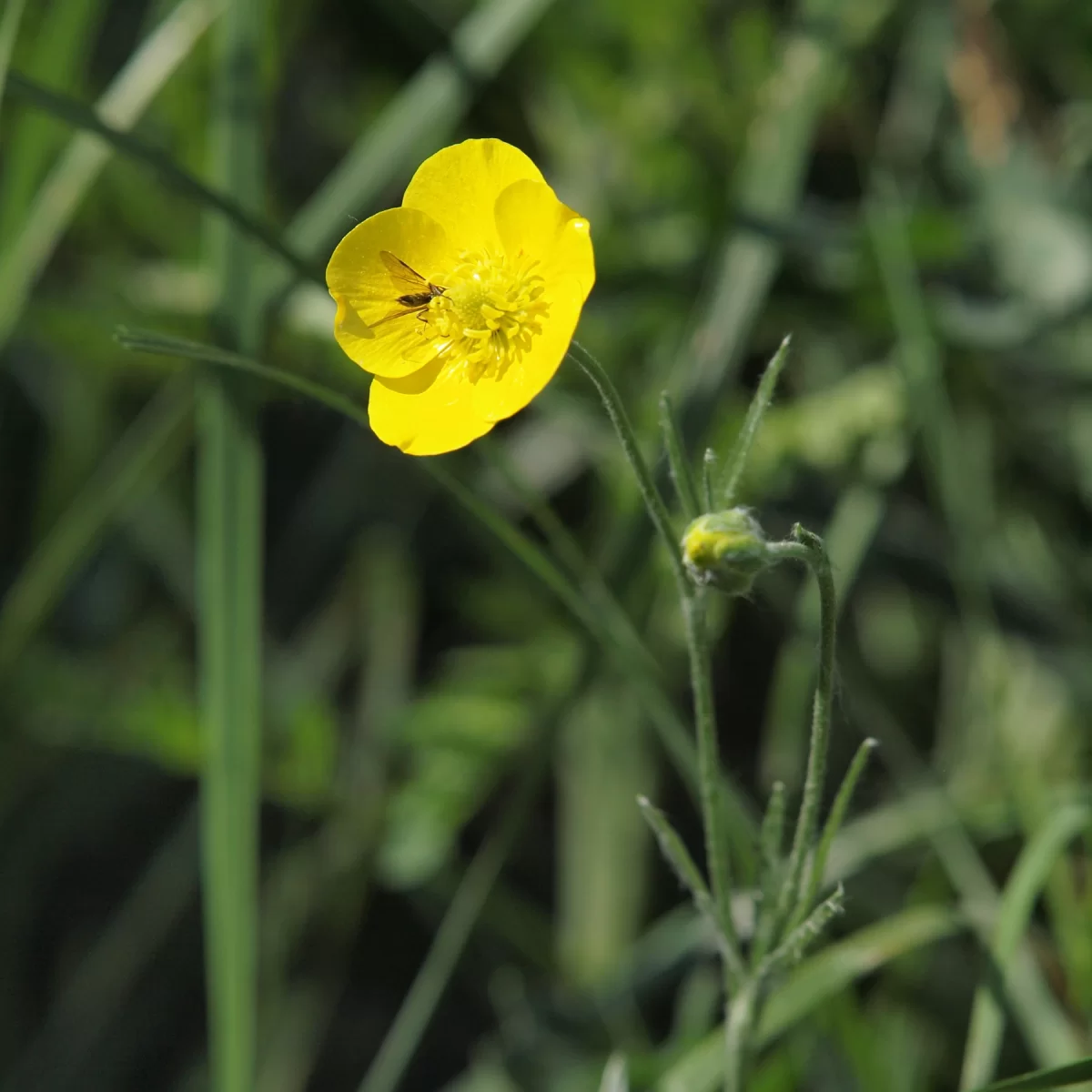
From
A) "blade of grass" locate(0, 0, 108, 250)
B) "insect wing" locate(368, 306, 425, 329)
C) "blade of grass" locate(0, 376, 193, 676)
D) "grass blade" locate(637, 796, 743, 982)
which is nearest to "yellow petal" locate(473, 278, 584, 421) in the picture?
"insect wing" locate(368, 306, 425, 329)

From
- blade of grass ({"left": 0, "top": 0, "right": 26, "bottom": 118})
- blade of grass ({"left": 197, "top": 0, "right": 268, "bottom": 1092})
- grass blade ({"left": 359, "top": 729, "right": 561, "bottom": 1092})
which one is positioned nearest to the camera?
blade of grass ({"left": 0, "top": 0, "right": 26, "bottom": 118})

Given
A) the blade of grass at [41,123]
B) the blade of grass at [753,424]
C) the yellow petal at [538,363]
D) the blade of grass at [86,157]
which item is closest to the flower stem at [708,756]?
the blade of grass at [753,424]

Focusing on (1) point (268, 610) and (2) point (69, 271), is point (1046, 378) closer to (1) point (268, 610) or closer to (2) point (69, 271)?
A: (1) point (268, 610)

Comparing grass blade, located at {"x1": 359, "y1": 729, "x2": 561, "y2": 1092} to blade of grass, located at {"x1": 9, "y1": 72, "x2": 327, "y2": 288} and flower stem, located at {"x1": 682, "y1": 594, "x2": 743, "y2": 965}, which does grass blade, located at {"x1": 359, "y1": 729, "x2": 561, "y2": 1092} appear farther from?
blade of grass, located at {"x1": 9, "y1": 72, "x2": 327, "y2": 288}

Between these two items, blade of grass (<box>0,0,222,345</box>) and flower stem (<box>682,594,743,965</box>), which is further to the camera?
blade of grass (<box>0,0,222,345</box>)

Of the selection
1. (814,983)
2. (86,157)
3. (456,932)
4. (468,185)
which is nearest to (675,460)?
(468,185)

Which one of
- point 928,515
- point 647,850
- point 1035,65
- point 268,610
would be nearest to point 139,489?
point 268,610

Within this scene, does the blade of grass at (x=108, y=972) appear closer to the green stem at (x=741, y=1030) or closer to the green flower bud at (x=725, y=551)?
the green stem at (x=741, y=1030)

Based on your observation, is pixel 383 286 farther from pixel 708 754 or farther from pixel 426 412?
pixel 708 754
